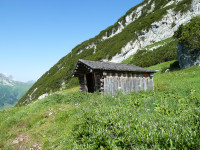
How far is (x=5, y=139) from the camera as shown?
22.8 ft

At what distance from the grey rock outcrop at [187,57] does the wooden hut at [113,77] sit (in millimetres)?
9300

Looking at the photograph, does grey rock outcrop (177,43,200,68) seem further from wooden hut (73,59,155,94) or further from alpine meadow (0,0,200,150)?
wooden hut (73,59,155,94)

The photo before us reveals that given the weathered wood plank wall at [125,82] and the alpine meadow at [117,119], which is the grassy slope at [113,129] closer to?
the alpine meadow at [117,119]

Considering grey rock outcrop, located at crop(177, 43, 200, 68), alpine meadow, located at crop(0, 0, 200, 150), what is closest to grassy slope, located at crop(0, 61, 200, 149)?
alpine meadow, located at crop(0, 0, 200, 150)

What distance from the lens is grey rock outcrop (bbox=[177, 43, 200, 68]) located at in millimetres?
19297

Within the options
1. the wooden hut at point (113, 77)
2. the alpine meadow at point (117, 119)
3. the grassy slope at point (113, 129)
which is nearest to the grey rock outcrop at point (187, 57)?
the alpine meadow at point (117, 119)

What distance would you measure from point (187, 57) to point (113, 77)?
1488cm

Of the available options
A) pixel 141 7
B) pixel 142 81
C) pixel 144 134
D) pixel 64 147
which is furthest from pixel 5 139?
pixel 141 7

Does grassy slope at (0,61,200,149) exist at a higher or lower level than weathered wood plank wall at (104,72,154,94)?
lower

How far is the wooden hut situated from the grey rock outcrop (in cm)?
930

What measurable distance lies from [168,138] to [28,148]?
19.7 ft

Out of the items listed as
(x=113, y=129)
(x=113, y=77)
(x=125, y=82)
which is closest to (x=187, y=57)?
(x=125, y=82)

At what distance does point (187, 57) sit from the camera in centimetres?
2036

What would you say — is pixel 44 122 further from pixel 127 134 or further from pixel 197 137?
pixel 197 137
